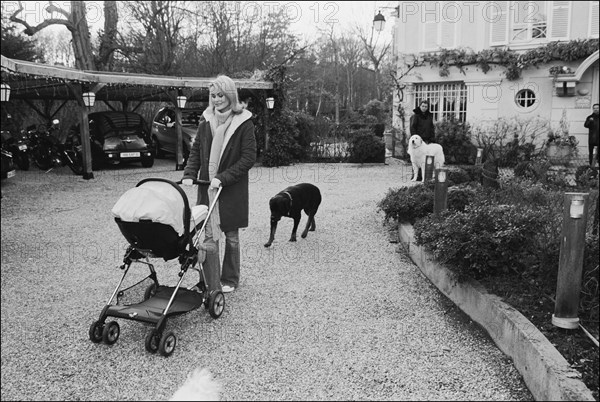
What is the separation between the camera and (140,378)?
3.41m

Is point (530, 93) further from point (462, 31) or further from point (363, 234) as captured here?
point (363, 234)

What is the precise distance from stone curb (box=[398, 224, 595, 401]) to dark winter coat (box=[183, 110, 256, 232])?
195 cm

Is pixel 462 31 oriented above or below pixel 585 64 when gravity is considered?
above

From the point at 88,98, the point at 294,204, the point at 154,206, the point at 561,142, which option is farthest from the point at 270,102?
the point at 154,206

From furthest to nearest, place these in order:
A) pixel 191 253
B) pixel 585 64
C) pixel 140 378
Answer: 1. pixel 585 64
2. pixel 191 253
3. pixel 140 378

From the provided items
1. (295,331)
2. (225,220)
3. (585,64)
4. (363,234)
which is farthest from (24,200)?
(585,64)

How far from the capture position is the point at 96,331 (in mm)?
3875

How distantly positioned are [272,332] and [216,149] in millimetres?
1570

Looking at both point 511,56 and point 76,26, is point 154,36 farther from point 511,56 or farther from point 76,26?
point 511,56

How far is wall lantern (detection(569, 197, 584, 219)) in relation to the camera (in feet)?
11.4

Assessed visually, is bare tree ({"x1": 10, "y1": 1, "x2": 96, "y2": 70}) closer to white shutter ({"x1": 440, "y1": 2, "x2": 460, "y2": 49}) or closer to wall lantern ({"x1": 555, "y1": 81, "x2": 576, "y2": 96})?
white shutter ({"x1": 440, "y1": 2, "x2": 460, "y2": 49})

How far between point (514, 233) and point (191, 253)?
255 centimetres

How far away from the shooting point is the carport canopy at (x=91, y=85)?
11.2 m

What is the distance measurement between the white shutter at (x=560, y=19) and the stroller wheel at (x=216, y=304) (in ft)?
51.0
